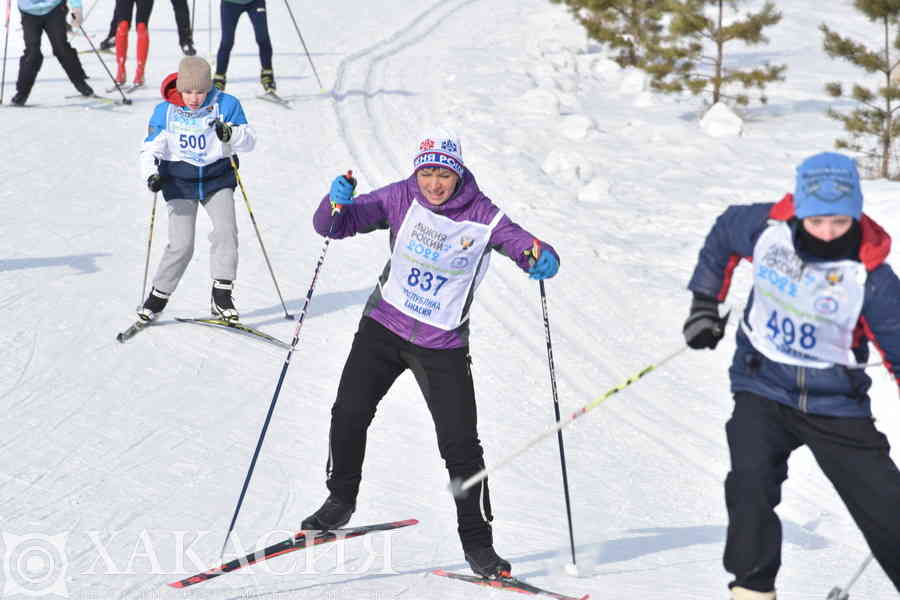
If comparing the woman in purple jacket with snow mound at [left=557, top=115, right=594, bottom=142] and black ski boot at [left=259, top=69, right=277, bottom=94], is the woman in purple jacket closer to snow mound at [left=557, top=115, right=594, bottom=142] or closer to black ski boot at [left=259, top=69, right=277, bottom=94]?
black ski boot at [left=259, top=69, right=277, bottom=94]

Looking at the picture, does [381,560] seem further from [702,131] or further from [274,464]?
[702,131]

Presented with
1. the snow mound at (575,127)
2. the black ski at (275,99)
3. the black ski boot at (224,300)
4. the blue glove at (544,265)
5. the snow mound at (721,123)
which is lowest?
the snow mound at (721,123)

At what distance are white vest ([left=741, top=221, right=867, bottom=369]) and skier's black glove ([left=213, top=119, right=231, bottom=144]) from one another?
4.29 metres

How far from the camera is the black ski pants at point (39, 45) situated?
12.4 metres

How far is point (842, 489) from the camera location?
4059 mm

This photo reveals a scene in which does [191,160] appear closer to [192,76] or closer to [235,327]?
[192,76]

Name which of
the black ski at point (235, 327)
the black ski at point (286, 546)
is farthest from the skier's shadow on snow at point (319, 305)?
the black ski at point (286, 546)

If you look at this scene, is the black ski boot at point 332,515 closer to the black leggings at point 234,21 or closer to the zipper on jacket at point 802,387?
the zipper on jacket at point 802,387

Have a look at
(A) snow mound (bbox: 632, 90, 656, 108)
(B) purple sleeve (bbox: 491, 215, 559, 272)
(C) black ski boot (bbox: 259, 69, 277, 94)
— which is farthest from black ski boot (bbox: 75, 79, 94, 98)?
(B) purple sleeve (bbox: 491, 215, 559, 272)

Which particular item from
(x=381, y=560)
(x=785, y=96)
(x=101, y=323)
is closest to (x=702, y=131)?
(x=785, y=96)

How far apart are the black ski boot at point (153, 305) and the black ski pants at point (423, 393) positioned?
132 inches

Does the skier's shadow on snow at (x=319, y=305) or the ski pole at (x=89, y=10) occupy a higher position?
the ski pole at (x=89, y=10)

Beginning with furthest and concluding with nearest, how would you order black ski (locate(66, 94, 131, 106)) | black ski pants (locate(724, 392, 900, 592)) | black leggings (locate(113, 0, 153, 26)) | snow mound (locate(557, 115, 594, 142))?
snow mound (locate(557, 115, 594, 142)) → black leggings (locate(113, 0, 153, 26)) → black ski (locate(66, 94, 131, 106)) → black ski pants (locate(724, 392, 900, 592))

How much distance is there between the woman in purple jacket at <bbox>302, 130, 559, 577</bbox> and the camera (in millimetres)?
4961
